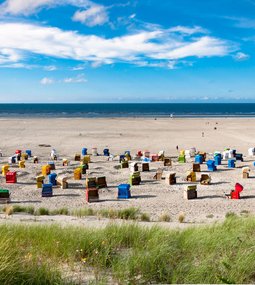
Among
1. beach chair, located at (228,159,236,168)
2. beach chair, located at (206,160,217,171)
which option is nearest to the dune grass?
beach chair, located at (206,160,217,171)

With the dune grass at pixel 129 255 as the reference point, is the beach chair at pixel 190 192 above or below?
below

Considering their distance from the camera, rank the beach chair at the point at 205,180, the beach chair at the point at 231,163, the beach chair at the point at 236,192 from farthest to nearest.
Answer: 1. the beach chair at the point at 231,163
2. the beach chair at the point at 205,180
3. the beach chair at the point at 236,192

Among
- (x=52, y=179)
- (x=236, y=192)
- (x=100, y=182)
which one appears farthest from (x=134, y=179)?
(x=236, y=192)

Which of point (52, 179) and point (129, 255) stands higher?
point (129, 255)

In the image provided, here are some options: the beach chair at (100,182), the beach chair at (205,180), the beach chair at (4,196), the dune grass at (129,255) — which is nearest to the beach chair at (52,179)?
the beach chair at (100,182)

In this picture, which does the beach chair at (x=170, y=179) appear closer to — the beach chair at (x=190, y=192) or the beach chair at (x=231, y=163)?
the beach chair at (x=190, y=192)

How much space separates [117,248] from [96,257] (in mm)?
667

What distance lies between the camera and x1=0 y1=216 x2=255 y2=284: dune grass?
14.9 ft

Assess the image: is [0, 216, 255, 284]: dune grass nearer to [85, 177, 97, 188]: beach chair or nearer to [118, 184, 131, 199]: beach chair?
[118, 184, 131, 199]: beach chair

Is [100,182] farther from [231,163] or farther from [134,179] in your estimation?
[231,163]

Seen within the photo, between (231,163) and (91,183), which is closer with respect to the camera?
(91,183)

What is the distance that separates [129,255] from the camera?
5.21 metres

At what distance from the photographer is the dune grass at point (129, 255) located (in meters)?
4.54

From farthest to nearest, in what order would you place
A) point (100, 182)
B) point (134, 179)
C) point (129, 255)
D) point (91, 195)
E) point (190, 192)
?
point (134, 179) < point (100, 182) < point (190, 192) < point (91, 195) < point (129, 255)
